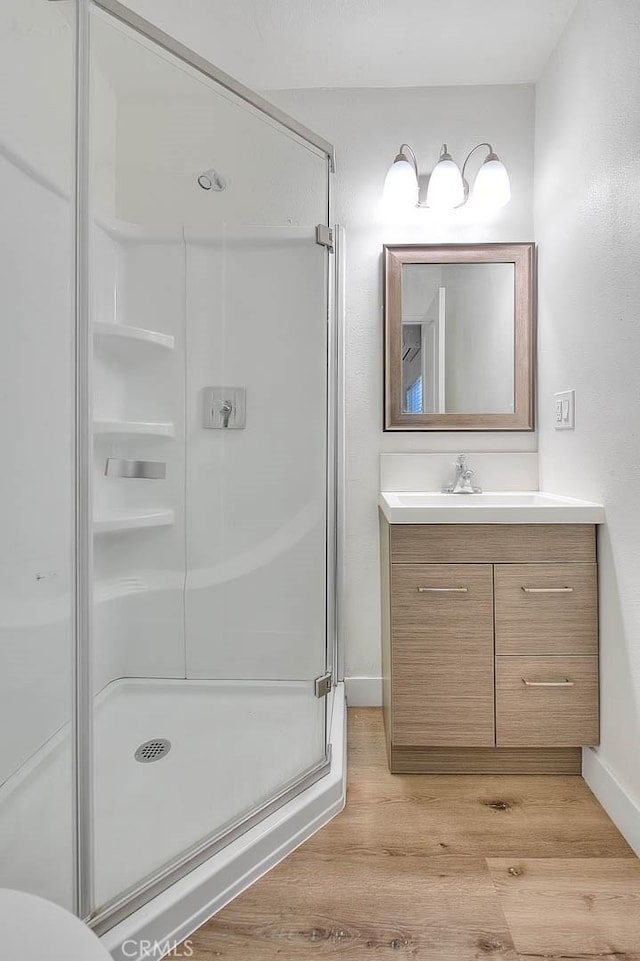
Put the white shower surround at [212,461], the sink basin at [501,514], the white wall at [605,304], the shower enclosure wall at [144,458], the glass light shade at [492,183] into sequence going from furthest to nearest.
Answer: the glass light shade at [492,183], the sink basin at [501,514], the white wall at [605,304], the white shower surround at [212,461], the shower enclosure wall at [144,458]

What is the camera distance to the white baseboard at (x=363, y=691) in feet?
7.38

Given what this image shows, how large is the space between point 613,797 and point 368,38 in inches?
95.1

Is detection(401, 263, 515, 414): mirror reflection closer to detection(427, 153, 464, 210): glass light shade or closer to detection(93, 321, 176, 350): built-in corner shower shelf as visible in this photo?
detection(427, 153, 464, 210): glass light shade

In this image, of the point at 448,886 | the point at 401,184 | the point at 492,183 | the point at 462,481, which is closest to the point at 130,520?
the point at 448,886

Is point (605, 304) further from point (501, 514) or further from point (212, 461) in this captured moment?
point (212, 461)

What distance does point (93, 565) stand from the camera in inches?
42.9

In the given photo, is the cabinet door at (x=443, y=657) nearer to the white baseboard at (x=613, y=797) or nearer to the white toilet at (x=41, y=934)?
the white baseboard at (x=613, y=797)

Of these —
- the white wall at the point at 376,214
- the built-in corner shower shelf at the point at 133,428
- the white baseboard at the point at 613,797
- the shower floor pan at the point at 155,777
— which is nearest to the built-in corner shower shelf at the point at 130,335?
the built-in corner shower shelf at the point at 133,428

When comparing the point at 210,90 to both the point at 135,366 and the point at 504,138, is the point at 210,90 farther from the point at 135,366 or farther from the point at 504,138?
the point at 504,138

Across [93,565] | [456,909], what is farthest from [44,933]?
[456,909]

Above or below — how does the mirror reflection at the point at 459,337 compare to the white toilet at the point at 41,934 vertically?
above

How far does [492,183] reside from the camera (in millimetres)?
2094

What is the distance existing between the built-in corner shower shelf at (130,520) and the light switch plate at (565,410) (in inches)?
50.6

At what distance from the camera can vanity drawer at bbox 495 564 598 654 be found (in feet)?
5.50
